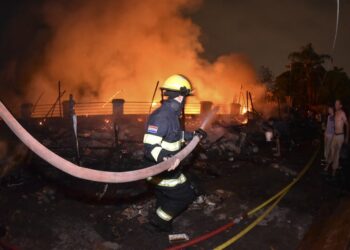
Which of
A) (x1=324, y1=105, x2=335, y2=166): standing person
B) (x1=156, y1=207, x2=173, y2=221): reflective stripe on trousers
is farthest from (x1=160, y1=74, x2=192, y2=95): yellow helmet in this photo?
(x1=324, y1=105, x2=335, y2=166): standing person

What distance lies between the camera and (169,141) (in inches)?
186

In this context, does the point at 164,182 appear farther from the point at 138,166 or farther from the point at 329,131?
the point at 329,131

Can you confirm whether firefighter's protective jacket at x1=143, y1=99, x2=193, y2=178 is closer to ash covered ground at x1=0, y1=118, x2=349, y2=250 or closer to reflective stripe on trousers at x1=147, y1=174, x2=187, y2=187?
reflective stripe on trousers at x1=147, y1=174, x2=187, y2=187

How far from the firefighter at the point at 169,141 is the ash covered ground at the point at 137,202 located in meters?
0.57

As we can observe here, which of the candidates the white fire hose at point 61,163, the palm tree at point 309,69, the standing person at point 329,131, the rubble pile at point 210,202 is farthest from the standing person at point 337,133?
the palm tree at point 309,69

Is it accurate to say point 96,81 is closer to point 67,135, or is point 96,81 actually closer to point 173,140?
point 67,135

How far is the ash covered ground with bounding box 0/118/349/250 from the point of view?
5043 mm

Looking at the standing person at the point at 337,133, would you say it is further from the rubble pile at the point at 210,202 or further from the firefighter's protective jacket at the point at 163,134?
the firefighter's protective jacket at the point at 163,134

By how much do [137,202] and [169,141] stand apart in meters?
2.12

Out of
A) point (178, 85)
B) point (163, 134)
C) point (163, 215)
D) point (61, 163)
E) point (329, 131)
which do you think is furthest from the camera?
point (329, 131)

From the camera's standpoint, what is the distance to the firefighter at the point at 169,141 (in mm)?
4469

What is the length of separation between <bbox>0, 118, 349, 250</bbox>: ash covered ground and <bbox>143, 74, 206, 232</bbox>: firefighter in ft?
1.87

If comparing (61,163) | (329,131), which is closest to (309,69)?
(329,131)

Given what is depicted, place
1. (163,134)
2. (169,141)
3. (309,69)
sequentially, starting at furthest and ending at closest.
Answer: (309,69)
(169,141)
(163,134)
